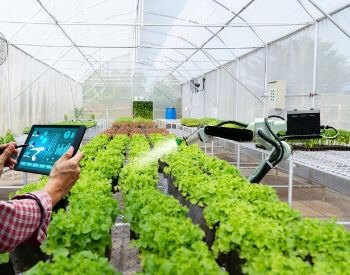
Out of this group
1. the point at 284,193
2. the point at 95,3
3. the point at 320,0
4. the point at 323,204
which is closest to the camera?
the point at 323,204

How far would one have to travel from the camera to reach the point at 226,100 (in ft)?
50.5

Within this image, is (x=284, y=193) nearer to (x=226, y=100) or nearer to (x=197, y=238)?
(x=197, y=238)

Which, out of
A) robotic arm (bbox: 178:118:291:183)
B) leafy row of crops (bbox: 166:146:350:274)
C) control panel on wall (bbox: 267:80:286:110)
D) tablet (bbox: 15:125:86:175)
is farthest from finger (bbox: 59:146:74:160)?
control panel on wall (bbox: 267:80:286:110)

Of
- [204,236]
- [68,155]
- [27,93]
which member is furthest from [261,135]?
[27,93]

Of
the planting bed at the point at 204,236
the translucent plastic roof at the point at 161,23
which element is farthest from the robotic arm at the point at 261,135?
the translucent plastic roof at the point at 161,23

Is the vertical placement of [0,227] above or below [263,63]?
below

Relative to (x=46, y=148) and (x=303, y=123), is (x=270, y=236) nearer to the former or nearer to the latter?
(x=46, y=148)

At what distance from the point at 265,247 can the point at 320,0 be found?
6.99 meters

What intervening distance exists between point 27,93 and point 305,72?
940cm

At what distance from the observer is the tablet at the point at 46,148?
234cm

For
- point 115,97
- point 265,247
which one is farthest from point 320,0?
point 115,97

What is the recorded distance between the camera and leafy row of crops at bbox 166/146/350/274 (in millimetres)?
1704

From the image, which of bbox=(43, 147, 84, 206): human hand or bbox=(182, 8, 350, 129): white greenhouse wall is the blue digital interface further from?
bbox=(182, 8, 350, 129): white greenhouse wall

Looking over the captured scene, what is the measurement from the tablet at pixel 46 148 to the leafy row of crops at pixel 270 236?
1.00 m
